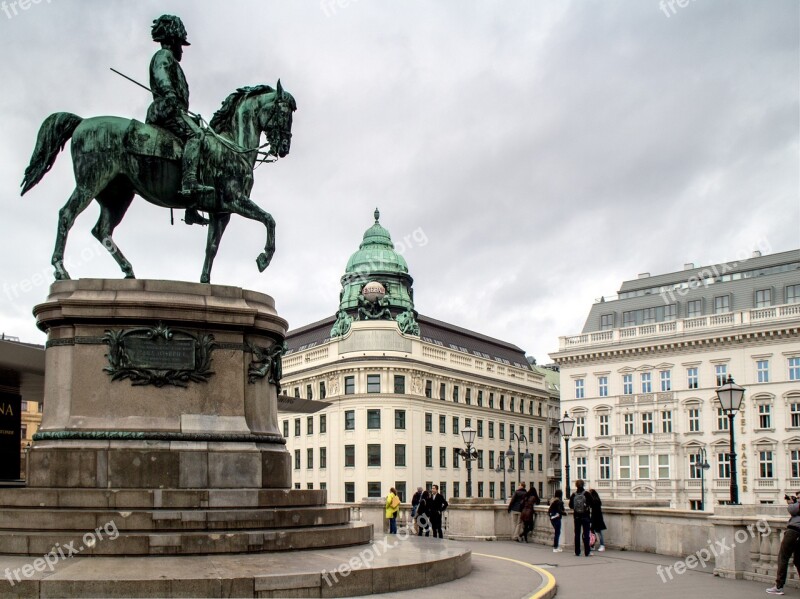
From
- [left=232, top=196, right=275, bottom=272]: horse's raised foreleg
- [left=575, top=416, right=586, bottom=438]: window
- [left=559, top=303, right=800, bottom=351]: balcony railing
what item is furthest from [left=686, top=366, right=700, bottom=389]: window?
[left=232, top=196, right=275, bottom=272]: horse's raised foreleg

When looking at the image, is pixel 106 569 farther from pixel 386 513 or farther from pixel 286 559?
pixel 386 513

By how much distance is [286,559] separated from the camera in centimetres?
1247

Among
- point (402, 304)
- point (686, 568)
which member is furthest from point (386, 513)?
point (402, 304)

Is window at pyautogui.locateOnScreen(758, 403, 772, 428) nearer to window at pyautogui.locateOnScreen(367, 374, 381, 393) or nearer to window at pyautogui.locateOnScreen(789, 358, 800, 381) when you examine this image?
window at pyautogui.locateOnScreen(789, 358, 800, 381)

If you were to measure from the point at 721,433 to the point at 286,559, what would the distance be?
6736 cm

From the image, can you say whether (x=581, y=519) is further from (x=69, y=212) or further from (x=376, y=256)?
(x=376, y=256)

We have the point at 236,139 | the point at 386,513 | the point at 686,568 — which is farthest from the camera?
the point at 386,513

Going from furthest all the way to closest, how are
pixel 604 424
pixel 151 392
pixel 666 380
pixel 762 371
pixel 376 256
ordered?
pixel 376 256 → pixel 604 424 → pixel 666 380 → pixel 762 371 → pixel 151 392

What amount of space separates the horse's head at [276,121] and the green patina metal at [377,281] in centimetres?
6612

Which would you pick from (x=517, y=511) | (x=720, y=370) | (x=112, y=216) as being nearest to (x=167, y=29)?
(x=112, y=216)

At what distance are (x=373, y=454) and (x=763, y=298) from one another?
112 feet

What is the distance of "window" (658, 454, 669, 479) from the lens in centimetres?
7588

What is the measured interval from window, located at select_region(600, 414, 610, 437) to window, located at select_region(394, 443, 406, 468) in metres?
17.2

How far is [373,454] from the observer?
78500 mm
